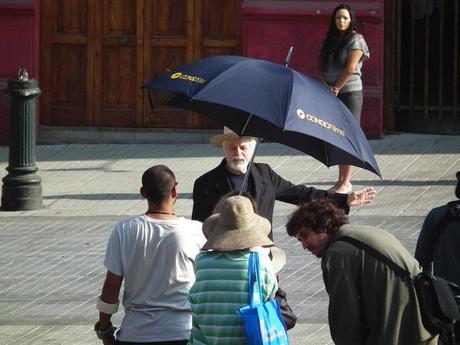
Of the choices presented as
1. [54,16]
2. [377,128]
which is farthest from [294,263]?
[54,16]

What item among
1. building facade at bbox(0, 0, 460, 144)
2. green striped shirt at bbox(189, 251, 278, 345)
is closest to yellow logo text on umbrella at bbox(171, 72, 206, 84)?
green striped shirt at bbox(189, 251, 278, 345)

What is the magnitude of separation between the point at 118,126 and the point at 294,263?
6.31m

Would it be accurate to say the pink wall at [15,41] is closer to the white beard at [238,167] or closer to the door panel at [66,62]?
the door panel at [66,62]

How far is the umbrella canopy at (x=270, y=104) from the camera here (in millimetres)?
6758

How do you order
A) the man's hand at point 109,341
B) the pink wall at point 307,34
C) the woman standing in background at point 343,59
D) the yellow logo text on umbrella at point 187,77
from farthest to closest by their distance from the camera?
the pink wall at point 307,34
the woman standing in background at point 343,59
the yellow logo text on umbrella at point 187,77
the man's hand at point 109,341

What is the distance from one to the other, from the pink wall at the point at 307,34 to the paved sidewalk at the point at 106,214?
1.92ft

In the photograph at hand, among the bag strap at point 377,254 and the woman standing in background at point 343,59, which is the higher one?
the woman standing in background at point 343,59

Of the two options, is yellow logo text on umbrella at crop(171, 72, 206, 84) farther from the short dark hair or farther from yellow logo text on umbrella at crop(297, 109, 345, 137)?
the short dark hair

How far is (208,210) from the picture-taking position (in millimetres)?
7367

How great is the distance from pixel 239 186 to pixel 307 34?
359 inches

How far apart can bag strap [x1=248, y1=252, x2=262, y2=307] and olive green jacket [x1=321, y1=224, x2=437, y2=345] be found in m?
0.31

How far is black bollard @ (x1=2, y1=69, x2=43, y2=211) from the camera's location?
13.1 m

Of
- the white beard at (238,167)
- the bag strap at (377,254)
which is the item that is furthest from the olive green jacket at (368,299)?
the white beard at (238,167)

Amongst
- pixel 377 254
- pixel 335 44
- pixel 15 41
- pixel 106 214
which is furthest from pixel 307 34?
pixel 377 254
